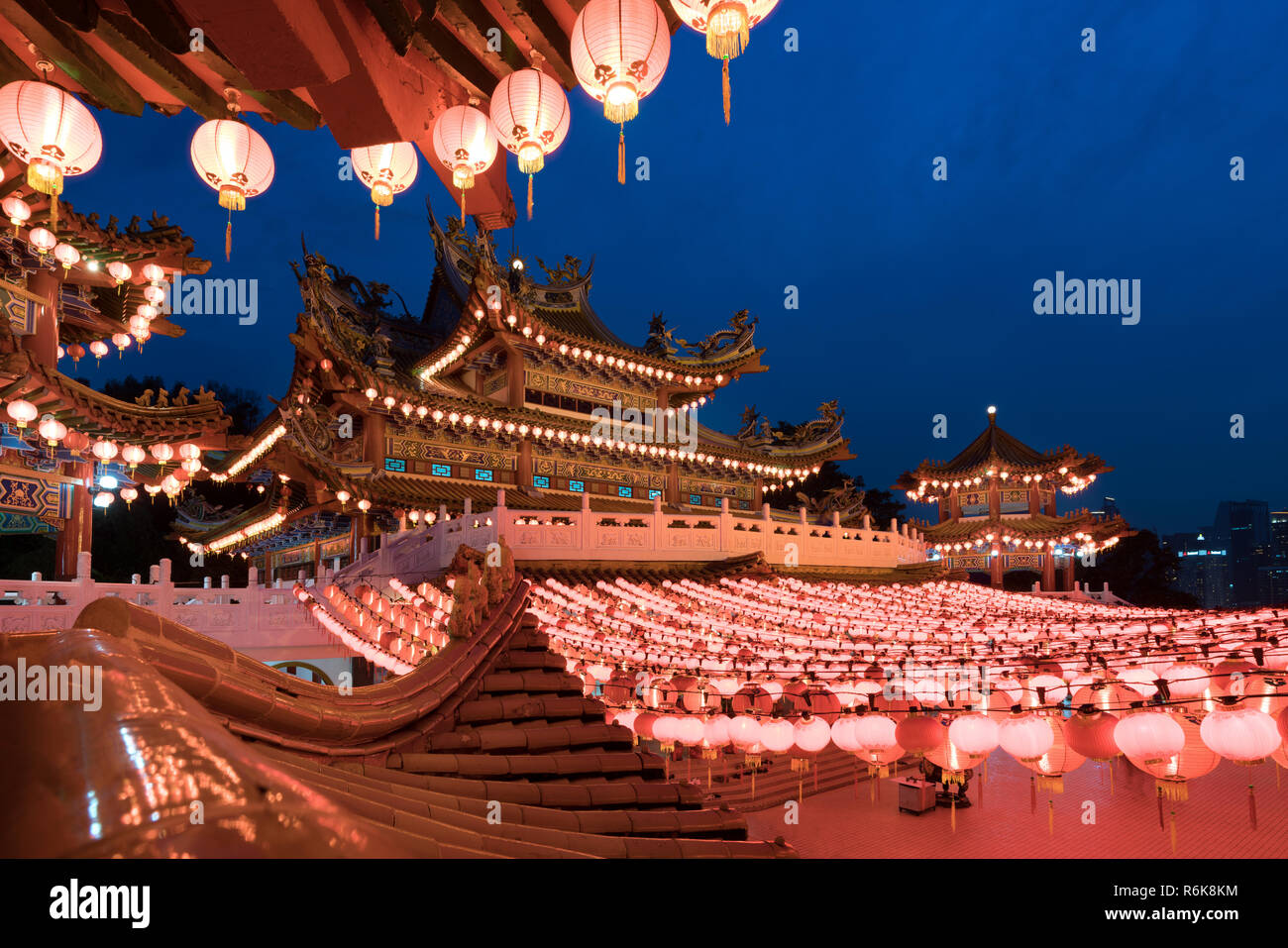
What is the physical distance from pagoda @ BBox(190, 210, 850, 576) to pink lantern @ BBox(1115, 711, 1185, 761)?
11557 mm

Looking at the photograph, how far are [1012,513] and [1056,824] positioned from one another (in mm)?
22870

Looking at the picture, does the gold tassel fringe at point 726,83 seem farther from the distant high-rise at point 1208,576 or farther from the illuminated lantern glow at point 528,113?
the distant high-rise at point 1208,576

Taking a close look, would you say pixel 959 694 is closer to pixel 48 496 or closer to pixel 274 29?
pixel 274 29

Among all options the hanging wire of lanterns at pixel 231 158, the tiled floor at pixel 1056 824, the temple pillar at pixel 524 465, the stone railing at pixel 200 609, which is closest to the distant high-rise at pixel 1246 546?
the tiled floor at pixel 1056 824

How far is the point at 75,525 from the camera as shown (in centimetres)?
1248

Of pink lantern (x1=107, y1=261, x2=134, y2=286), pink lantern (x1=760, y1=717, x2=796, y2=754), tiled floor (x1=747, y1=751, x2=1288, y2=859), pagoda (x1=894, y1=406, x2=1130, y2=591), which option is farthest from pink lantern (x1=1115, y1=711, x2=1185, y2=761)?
pagoda (x1=894, y1=406, x2=1130, y2=591)

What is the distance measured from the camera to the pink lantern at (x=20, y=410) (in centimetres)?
1016

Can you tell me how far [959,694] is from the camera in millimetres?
5383

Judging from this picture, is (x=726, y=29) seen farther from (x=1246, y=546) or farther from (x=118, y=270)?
(x=1246, y=546)

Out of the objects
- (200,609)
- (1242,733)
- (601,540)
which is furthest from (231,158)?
(601,540)

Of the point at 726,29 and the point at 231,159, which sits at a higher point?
the point at 231,159

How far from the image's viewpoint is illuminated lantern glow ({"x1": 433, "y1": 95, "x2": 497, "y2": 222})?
14.1ft

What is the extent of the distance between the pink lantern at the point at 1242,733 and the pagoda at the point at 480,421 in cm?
1192
